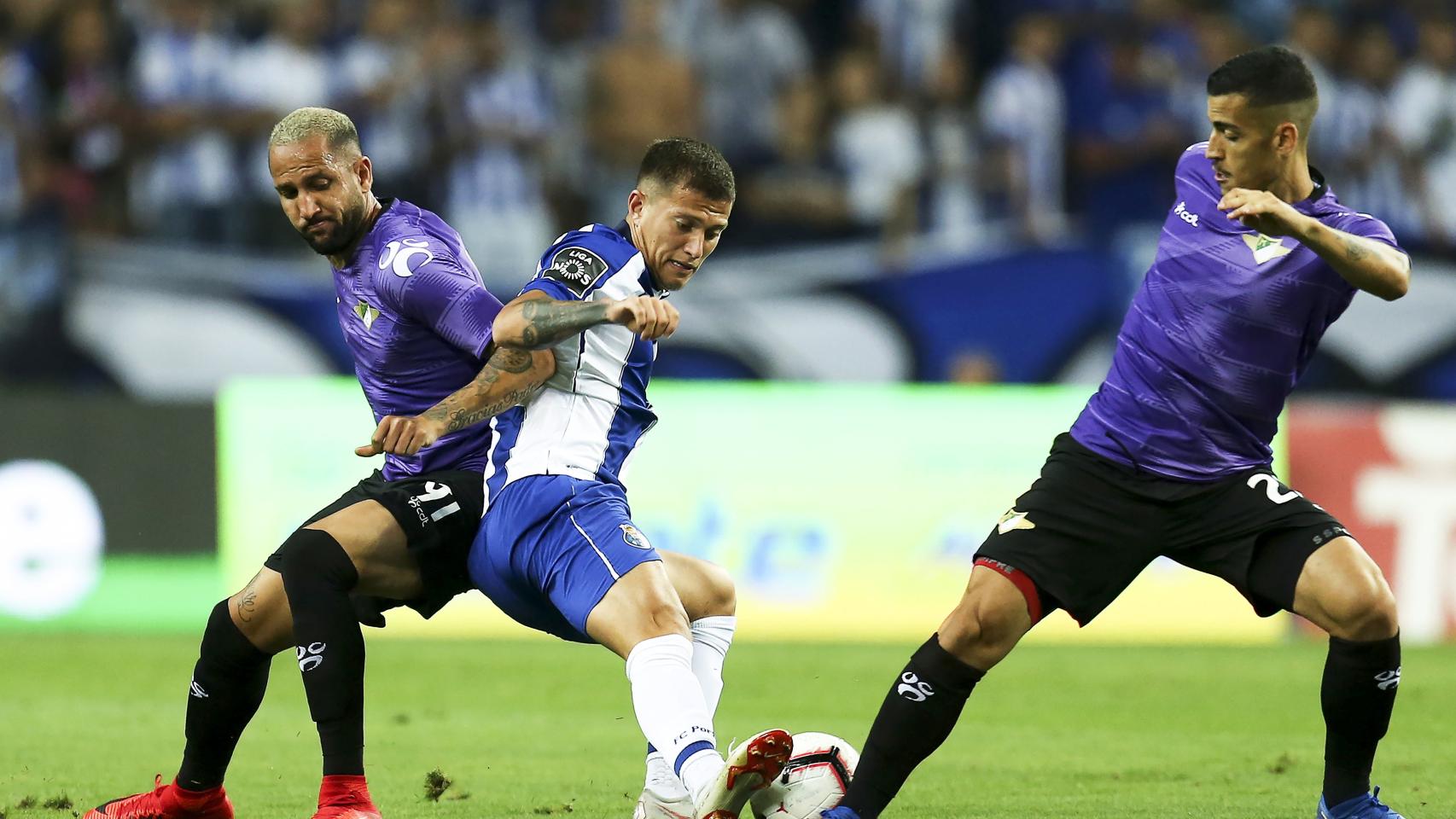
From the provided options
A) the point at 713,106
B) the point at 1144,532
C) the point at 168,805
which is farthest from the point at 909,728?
the point at 713,106

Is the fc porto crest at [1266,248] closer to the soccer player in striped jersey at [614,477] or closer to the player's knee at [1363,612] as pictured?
the player's knee at [1363,612]

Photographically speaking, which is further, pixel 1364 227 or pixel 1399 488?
pixel 1399 488

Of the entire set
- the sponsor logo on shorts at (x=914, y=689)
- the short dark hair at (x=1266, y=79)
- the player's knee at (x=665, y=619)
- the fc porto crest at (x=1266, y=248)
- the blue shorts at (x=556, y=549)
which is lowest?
the sponsor logo on shorts at (x=914, y=689)

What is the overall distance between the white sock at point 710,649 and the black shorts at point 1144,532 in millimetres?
824

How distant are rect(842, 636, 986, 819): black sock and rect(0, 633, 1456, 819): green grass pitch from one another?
29.7 inches

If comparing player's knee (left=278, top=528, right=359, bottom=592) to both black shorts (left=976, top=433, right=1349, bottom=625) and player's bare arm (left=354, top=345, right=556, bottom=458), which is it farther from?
black shorts (left=976, top=433, right=1349, bottom=625)

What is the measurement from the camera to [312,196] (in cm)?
525

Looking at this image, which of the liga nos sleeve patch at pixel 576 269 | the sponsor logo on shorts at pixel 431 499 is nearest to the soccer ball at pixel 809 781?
the sponsor logo on shorts at pixel 431 499

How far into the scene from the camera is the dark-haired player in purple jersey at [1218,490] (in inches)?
194

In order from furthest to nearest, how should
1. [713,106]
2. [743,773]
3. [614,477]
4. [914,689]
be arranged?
[713,106], [614,477], [914,689], [743,773]

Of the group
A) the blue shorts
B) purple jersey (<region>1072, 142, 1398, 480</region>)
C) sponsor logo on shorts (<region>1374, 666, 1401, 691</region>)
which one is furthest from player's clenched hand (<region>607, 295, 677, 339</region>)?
sponsor logo on shorts (<region>1374, 666, 1401, 691</region>)

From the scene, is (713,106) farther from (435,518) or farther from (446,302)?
(435,518)

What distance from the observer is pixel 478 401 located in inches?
197

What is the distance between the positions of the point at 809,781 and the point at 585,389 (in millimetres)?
1271
